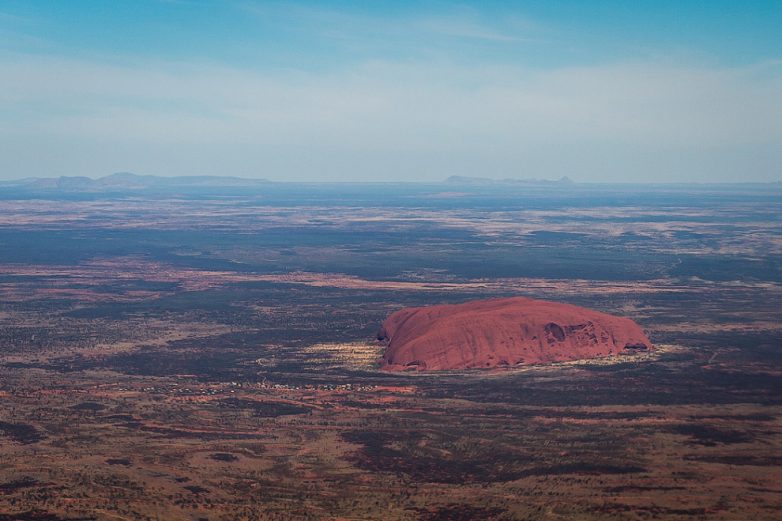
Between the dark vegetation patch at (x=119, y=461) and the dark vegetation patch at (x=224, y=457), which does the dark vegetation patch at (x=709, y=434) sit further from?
the dark vegetation patch at (x=119, y=461)

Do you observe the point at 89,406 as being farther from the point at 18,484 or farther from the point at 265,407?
the point at 18,484

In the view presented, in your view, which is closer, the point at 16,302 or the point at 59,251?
the point at 16,302

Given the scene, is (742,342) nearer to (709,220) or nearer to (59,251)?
(59,251)

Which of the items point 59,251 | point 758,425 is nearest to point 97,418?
point 758,425

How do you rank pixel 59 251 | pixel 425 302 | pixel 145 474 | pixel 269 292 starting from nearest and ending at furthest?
1. pixel 145 474
2. pixel 425 302
3. pixel 269 292
4. pixel 59 251

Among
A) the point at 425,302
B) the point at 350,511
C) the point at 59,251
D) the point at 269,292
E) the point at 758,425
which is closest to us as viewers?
the point at 350,511

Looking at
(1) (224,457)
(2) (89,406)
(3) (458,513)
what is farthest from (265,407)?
(3) (458,513)

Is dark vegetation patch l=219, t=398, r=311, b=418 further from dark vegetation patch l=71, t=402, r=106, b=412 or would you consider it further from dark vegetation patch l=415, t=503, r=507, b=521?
dark vegetation patch l=415, t=503, r=507, b=521
